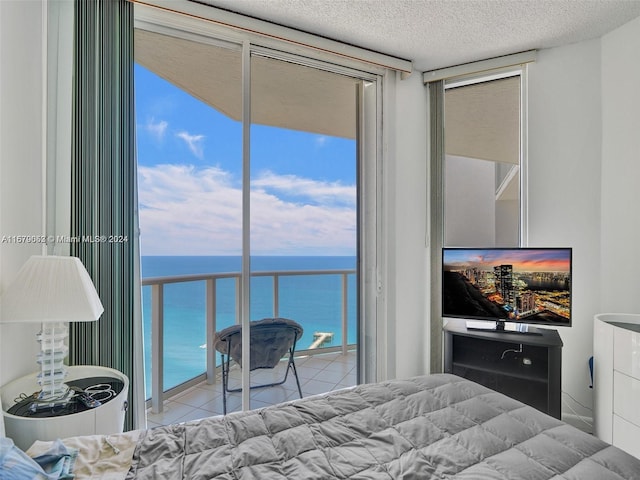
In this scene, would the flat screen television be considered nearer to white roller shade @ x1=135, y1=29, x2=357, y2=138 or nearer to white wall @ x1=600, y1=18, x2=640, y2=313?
white wall @ x1=600, y1=18, x2=640, y2=313

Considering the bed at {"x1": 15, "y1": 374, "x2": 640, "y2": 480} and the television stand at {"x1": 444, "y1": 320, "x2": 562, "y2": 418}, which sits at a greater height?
the bed at {"x1": 15, "y1": 374, "x2": 640, "y2": 480}

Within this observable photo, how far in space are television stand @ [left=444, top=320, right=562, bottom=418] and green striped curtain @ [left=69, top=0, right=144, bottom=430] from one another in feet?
6.89

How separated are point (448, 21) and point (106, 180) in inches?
89.8

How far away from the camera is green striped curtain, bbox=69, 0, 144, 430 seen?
1979mm

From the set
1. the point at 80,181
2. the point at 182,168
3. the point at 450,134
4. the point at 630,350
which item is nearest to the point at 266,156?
the point at 182,168

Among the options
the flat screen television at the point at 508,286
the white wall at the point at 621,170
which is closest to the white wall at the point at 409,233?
the flat screen television at the point at 508,286

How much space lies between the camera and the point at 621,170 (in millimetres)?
2465

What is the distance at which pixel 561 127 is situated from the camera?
2734mm

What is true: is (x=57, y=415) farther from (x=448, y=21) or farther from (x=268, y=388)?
(x=448, y=21)

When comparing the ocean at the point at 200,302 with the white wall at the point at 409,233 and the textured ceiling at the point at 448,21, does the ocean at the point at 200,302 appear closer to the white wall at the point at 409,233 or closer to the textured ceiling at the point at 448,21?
the white wall at the point at 409,233

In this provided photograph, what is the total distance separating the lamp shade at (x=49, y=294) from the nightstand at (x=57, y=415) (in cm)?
36

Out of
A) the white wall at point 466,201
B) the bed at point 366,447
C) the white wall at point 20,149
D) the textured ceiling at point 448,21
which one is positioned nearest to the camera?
the bed at point 366,447

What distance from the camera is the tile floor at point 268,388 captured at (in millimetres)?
2482

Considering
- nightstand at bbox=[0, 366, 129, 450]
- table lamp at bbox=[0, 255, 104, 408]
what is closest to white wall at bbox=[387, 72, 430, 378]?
nightstand at bbox=[0, 366, 129, 450]
